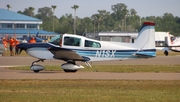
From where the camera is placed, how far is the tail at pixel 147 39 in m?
21.9

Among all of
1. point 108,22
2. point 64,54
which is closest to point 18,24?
point 108,22

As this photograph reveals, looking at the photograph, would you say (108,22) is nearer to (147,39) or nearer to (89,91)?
(147,39)

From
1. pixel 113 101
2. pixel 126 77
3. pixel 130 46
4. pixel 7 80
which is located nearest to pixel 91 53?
pixel 130 46

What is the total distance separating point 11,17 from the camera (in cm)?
10131

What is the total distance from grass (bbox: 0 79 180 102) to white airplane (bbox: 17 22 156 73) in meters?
3.83

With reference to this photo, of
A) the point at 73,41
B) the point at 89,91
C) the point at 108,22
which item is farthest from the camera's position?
the point at 108,22

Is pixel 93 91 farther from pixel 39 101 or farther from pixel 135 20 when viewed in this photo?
pixel 135 20

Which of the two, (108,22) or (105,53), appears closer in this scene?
(105,53)

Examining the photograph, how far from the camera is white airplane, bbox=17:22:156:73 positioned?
21141 mm

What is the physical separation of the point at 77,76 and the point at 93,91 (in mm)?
4798

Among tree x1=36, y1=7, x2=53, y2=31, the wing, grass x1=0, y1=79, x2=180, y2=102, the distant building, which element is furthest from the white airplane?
tree x1=36, y1=7, x2=53, y2=31

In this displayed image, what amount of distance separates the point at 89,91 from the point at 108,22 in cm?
11727

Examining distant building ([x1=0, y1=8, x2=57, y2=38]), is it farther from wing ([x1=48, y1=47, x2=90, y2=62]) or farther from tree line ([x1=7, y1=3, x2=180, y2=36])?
wing ([x1=48, y1=47, x2=90, y2=62])

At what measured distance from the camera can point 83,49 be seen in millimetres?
21516
